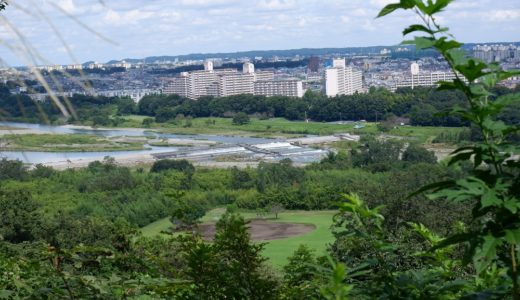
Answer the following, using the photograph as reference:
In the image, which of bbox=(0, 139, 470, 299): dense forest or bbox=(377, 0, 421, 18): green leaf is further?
bbox=(0, 139, 470, 299): dense forest

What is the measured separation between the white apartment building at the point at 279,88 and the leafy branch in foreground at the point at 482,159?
56.0 metres

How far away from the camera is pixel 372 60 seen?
279 feet

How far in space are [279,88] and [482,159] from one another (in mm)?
57769

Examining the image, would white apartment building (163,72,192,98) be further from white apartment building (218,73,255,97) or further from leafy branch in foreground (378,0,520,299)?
leafy branch in foreground (378,0,520,299)

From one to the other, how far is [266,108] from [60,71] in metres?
45.8

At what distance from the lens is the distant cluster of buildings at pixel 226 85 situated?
185 ft

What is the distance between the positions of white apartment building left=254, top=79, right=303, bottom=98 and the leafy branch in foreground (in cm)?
5596

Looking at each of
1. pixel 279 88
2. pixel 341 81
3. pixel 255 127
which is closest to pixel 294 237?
pixel 255 127

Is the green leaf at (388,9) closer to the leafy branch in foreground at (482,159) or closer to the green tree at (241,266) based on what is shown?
the leafy branch in foreground at (482,159)

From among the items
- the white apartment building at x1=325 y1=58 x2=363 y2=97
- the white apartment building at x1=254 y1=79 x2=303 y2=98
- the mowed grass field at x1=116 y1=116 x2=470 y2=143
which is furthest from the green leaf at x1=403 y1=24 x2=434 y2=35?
the white apartment building at x1=325 y1=58 x2=363 y2=97

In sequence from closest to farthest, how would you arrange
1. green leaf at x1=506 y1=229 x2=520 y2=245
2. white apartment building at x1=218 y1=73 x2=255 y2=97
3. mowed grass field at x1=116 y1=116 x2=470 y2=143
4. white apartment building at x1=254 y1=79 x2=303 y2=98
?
1. green leaf at x1=506 y1=229 x2=520 y2=245
2. mowed grass field at x1=116 y1=116 x2=470 y2=143
3. white apartment building at x1=254 y1=79 x2=303 y2=98
4. white apartment building at x1=218 y1=73 x2=255 y2=97

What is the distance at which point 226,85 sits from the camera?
5831 centimetres

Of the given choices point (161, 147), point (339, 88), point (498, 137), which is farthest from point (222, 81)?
point (498, 137)

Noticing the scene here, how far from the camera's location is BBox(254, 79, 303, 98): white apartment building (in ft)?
188
